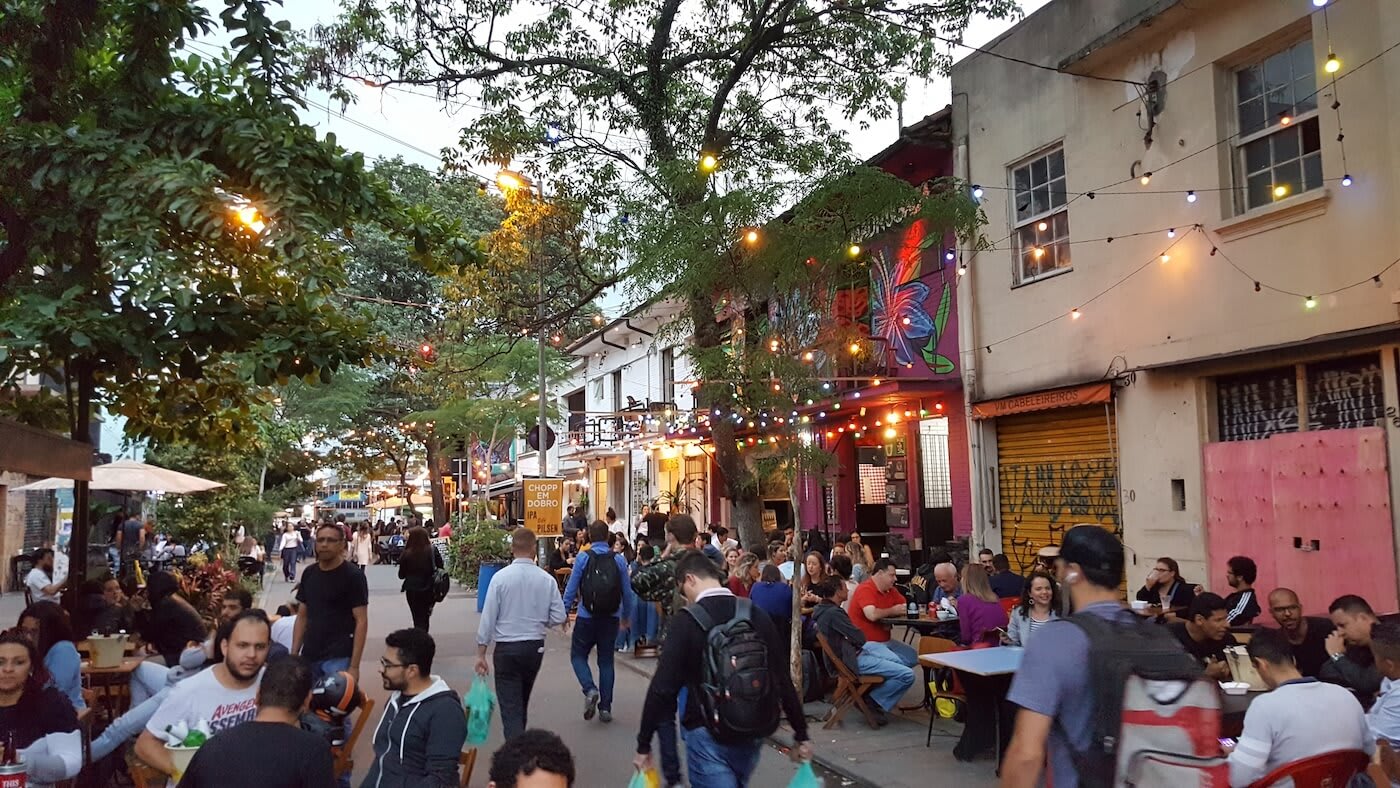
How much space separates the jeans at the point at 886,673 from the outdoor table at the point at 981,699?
3.25 feet

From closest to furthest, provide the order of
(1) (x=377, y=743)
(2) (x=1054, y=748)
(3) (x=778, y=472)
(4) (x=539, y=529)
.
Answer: (2) (x=1054, y=748), (1) (x=377, y=743), (3) (x=778, y=472), (4) (x=539, y=529)


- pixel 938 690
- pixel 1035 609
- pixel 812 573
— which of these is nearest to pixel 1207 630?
pixel 1035 609

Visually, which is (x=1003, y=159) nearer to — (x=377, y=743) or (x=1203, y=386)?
(x=1203, y=386)

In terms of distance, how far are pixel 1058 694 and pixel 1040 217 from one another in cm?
1172

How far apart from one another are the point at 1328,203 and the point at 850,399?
7900mm

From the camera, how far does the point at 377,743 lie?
14.9 feet

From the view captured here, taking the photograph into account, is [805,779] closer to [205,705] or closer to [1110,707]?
[1110,707]

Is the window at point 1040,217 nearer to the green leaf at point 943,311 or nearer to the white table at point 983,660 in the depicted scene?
the green leaf at point 943,311

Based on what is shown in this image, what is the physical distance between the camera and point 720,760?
461cm

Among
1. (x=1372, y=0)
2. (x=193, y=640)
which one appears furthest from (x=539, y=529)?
(x=1372, y=0)

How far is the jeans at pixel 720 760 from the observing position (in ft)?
15.1

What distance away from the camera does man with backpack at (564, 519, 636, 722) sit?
933cm

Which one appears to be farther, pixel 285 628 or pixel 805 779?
pixel 285 628

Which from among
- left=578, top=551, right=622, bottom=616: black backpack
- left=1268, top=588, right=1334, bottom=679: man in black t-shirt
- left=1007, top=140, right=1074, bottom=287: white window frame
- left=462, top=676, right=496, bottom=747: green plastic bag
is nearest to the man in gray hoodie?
left=462, top=676, right=496, bottom=747: green plastic bag
